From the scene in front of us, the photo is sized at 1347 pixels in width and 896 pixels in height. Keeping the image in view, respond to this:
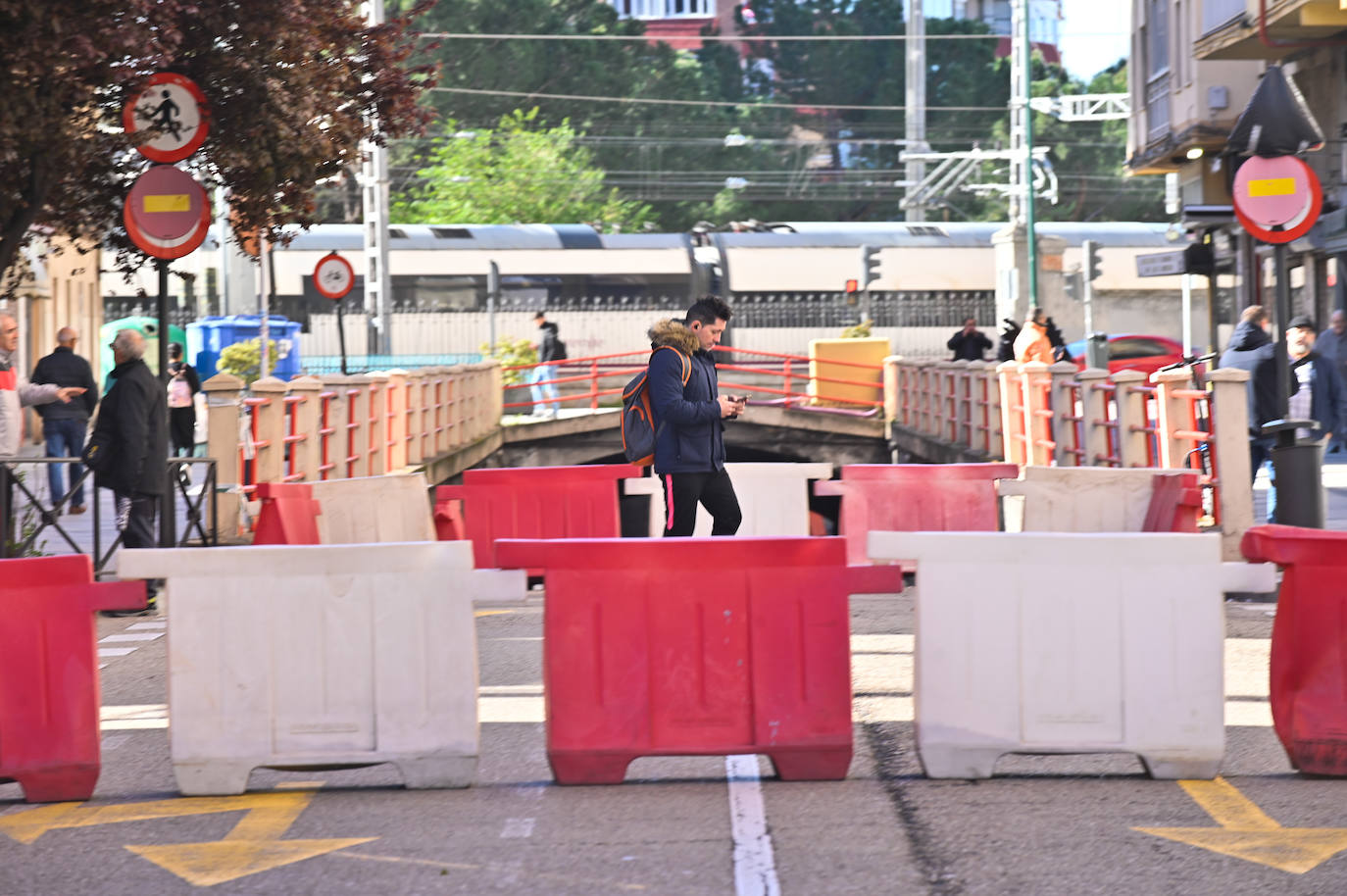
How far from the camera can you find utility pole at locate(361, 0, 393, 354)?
31766 millimetres

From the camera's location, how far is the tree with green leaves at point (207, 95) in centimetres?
1047

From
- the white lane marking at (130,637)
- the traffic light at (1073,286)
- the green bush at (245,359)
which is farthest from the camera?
the traffic light at (1073,286)

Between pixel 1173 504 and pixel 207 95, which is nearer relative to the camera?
pixel 1173 504

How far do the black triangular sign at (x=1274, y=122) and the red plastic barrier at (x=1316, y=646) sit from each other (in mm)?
5968

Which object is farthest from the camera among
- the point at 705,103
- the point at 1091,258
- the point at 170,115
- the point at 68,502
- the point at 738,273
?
the point at 705,103

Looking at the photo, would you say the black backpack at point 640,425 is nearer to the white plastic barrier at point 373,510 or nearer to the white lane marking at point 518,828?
the white plastic barrier at point 373,510

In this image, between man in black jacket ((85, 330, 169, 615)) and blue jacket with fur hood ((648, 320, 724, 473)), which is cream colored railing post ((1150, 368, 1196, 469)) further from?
man in black jacket ((85, 330, 169, 615))

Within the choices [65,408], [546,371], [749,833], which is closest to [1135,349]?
[546,371]

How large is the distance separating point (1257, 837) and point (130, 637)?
23.4ft

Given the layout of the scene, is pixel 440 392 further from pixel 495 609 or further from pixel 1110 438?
pixel 495 609

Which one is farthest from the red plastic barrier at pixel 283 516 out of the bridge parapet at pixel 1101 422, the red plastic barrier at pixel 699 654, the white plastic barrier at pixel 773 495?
the bridge parapet at pixel 1101 422

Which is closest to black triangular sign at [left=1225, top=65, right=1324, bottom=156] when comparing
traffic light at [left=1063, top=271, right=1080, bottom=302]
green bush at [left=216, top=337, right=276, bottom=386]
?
green bush at [left=216, top=337, right=276, bottom=386]

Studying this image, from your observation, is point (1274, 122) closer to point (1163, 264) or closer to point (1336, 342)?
point (1336, 342)

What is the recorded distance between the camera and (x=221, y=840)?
5.58 meters
